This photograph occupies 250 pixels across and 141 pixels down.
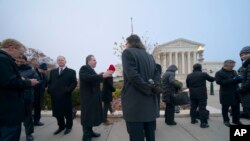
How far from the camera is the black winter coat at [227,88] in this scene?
6027 millimetres

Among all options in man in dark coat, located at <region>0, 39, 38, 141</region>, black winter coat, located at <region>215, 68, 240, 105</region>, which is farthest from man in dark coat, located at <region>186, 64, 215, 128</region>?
man in dark coat, located at <region>0, 39, 38, 141</region>

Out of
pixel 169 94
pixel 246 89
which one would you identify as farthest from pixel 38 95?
pixel 246 89

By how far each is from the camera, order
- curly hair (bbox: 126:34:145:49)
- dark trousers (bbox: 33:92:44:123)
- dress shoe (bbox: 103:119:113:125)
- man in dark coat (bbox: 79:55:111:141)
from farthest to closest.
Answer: dress shoe (bbox: 103:119:113:125), dark trousers (bbox: 33:92:44:123), man in dark coat (bbox: 79:55:111:141), curly hair (bbox: 126:34:145:49)

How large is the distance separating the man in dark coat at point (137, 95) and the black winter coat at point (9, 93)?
5.52 feet

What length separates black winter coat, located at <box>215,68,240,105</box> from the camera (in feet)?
19.8

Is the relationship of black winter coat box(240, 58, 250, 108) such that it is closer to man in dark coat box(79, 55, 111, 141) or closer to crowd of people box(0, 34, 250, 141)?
crowd of people box(0, 34, 250, 141)

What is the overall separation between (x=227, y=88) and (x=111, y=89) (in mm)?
3812

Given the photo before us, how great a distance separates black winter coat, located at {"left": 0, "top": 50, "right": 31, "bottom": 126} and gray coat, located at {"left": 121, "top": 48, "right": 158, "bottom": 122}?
1.68 meters

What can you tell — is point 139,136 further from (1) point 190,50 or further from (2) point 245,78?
(1) point 190,50

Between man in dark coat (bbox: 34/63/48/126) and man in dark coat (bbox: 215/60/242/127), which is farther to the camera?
man in dark coat (bbox: 34/63/48/126)

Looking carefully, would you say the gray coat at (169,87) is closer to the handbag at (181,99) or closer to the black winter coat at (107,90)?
the handbag at (181,99)

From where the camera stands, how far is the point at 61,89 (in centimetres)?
541

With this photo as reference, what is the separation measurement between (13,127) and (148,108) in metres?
2.14

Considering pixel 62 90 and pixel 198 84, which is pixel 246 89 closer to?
pixel 198 84
